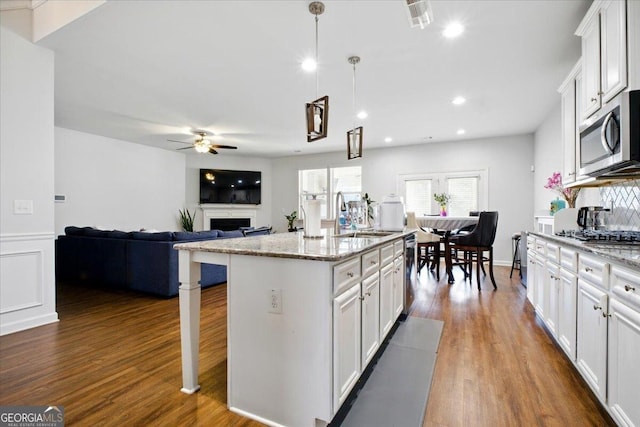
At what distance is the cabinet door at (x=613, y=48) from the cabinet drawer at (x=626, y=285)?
3.82 ft

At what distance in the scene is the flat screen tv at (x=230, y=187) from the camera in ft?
26.4

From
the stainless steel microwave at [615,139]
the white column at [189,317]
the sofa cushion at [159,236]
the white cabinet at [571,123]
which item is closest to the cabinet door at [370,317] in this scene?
the white column at [189,317]

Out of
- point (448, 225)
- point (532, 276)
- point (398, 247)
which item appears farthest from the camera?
point (448, 225)

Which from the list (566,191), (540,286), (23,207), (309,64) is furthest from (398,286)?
(23,207)

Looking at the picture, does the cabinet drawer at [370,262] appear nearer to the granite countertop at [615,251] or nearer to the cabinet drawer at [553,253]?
the granite countertop at [615,251]

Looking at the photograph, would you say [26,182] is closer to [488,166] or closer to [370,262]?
[370,262]

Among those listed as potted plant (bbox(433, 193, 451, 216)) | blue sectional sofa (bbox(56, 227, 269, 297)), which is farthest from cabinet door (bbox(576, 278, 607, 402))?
potted plant (bbox(433, 193, 451, 216))

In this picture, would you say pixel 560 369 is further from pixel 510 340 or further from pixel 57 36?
pixel 57 36

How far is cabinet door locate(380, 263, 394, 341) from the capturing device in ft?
7.19

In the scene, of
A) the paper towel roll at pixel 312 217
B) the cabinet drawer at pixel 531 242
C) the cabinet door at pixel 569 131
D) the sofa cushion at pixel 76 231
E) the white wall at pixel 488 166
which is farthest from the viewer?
the white wall at pixel 488 166

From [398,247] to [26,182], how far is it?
347cm

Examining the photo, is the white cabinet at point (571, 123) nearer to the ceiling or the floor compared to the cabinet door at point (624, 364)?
nearer to the ceiling

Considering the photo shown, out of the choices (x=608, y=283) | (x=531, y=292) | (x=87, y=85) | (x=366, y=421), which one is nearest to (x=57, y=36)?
(x=87, y=85)

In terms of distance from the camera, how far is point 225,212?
8391mm
